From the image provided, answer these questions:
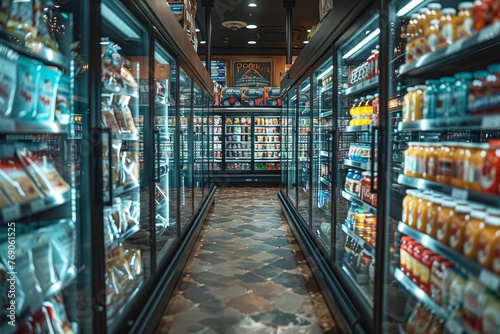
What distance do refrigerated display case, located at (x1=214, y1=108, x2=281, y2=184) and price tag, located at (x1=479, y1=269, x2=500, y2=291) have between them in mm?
9873

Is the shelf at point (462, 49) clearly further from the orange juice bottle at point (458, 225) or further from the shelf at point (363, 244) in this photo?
the shelf at point (363, 244)

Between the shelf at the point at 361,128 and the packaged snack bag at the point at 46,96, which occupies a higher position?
the packaged snack bag at the point at 46,96

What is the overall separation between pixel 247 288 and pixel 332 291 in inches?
35.7

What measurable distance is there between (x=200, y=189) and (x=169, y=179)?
2.18m

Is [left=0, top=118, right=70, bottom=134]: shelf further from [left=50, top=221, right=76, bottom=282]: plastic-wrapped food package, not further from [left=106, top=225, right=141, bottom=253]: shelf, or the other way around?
[left=106, top=225, right=141, bottom=253]: shelf

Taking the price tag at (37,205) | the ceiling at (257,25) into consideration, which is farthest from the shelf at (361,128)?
the ceiling at (257,25)

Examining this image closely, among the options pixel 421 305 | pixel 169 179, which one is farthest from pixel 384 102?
pixel 169 179

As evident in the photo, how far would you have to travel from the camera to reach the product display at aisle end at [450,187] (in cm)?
160

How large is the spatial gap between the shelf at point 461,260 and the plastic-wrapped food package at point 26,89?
5.88ft

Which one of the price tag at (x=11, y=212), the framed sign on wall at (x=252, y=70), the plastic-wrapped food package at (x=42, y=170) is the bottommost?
the price tag at (x=11, y=212)

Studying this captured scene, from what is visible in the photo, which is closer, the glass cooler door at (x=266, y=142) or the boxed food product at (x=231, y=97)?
the boxed food product at (x=231, y=97)

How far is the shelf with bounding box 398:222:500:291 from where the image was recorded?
145 cm

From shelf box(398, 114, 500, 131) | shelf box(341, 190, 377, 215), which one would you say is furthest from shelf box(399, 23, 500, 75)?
shelf box(341, 190, 377, 215)

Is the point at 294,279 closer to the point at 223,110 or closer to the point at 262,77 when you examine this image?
the point at 223,110
